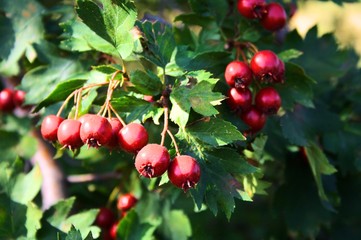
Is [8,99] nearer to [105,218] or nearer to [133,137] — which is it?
[105,218]

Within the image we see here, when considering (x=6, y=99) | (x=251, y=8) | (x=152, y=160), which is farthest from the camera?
(x=6, y=99)

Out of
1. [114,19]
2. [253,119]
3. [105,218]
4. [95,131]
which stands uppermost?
[114,19]

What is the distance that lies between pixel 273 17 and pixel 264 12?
0.03m

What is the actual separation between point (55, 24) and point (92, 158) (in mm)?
524

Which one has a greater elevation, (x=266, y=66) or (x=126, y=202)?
(x=266, y=66)

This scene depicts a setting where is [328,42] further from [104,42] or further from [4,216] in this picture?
[4,216]

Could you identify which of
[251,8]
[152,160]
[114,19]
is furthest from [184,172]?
[251,8]

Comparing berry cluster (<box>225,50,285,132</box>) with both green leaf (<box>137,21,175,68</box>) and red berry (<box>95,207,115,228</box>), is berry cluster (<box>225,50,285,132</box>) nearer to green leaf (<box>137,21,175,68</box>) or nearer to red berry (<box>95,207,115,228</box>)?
green leaf (<box>137,21,175,68</box>)

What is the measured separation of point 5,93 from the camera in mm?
1981

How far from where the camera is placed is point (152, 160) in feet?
3.81

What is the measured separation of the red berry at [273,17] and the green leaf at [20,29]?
2.49 feet

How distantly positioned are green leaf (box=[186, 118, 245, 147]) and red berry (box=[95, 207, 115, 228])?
0.71 metres

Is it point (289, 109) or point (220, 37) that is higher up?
point (220, 37)

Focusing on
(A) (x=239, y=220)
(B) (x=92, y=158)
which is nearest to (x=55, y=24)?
(B) (x=92, y=158)
